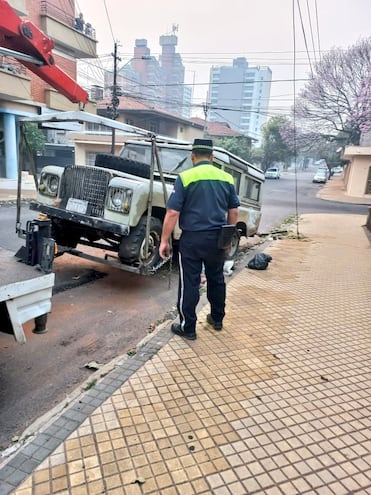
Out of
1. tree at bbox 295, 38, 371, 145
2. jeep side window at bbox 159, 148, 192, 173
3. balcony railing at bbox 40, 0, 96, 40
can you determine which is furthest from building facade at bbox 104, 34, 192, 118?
jeep side window at bbox 159, 148, 192, 173

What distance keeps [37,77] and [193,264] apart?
1954 cm

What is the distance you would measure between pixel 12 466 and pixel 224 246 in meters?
2.34

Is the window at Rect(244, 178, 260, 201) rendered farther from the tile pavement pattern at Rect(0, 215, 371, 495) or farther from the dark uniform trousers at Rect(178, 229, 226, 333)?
the dark uniform trousers at Rect(178, 229, 226, 333)

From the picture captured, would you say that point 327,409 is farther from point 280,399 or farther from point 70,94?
point 70,94

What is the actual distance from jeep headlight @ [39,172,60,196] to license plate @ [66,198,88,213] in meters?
0.40

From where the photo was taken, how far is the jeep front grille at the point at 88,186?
492 cm

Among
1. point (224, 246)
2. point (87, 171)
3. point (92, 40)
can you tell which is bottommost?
point (224, 246)

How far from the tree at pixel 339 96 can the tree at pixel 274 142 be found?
12.5 m

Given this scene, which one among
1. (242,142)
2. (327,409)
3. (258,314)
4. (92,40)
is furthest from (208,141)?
(242,142)

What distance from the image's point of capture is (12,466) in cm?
208

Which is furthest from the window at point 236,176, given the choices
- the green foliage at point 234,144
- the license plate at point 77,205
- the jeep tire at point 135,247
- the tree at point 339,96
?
the green foliage at point 234,144

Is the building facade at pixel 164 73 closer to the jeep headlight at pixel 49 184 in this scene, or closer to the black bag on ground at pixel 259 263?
the black bag on ground at pixel 259 263

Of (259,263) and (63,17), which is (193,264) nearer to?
(259,263)

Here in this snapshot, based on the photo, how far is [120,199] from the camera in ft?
15.6
